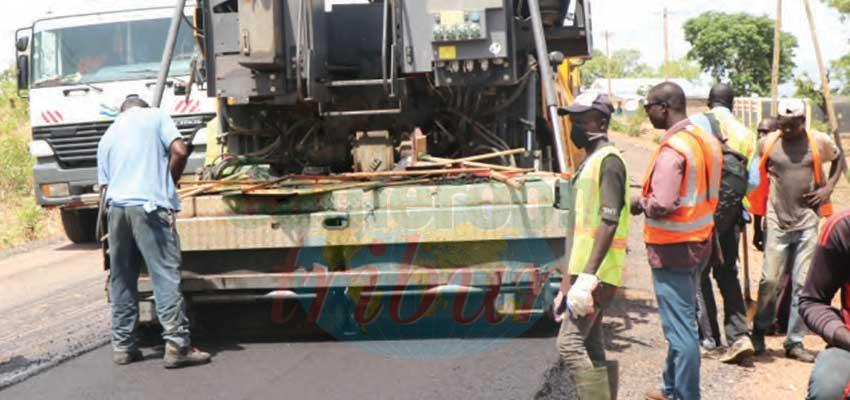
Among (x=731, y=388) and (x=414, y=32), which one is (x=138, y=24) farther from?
(x=731, y=388)

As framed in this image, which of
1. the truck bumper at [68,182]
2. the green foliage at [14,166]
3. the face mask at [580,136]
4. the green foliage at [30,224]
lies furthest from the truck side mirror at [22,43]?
the green foliage at [14,166]

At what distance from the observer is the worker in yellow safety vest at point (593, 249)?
182 inches

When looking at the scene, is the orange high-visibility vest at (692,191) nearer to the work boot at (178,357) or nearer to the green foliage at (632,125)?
the work boot at (178,357)

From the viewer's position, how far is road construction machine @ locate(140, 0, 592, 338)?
6.40m

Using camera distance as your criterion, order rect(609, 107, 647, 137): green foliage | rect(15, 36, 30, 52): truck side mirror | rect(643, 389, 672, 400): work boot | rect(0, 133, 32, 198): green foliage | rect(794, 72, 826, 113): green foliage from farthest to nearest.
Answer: rect(609, 107, 647, 137): green foliage, rect(794, 72, 826, 113): green foliage, rect(0, 133, 32, 198): green foliage, rect(15, 36, 30, 52): truck side mirror, rect(643, 389, 672, 400): work boot

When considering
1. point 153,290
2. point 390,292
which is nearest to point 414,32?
point 390,292

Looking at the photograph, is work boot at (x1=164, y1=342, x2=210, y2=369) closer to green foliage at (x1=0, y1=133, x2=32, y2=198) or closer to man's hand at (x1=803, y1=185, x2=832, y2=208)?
man's hand at (x1=803, y1=185, x2=832, y2=208)

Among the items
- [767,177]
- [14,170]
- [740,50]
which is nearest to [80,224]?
[767,177]

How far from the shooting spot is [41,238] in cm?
1631

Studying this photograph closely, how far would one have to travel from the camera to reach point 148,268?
630 centimetres

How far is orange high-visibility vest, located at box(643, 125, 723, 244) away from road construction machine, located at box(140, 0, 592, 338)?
4.12 feet

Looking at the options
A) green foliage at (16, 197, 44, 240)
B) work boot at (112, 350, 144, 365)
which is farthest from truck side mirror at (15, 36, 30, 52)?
work boot at (112, 350, 144, 365)

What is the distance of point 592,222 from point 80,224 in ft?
34.8

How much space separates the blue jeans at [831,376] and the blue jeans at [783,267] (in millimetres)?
3132
